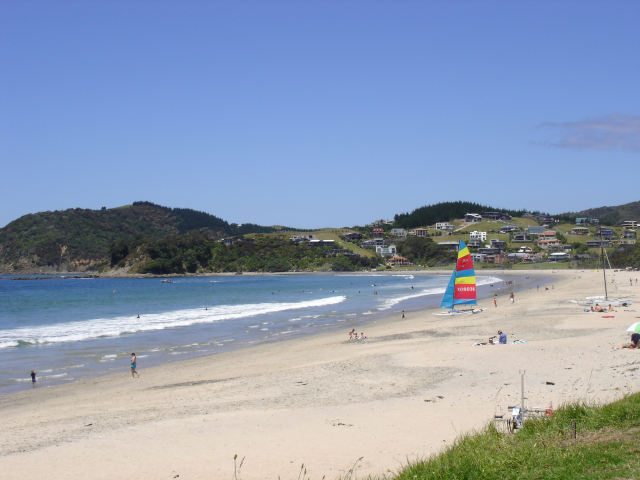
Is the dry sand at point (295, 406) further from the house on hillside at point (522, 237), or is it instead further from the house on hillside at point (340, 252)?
A: the house on hillside at point (522, 237)

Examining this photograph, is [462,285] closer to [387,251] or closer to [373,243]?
[387,251]

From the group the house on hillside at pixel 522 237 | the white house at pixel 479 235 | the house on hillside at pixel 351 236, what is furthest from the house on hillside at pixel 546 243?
the house on hillside at pixel 351 236

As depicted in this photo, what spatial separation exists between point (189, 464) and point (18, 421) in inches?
257

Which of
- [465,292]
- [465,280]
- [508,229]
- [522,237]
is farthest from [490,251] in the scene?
[465,280]

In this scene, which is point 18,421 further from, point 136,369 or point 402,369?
point 402,369

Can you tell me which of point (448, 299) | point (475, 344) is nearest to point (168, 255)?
point (448, 299)

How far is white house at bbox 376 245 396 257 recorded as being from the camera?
548 feet

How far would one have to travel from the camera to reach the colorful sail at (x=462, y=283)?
1249 inches

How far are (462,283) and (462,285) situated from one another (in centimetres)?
19

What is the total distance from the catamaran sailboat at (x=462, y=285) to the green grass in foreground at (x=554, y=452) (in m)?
24.7

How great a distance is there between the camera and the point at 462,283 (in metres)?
32.8

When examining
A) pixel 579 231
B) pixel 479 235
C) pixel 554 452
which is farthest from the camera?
pixel 479 235

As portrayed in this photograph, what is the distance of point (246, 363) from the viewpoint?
1956cm

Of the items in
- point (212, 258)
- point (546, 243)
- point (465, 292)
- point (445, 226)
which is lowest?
point (465, 292)
